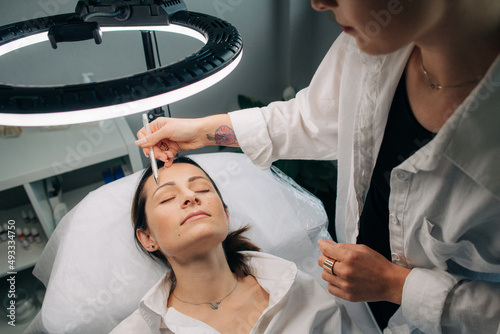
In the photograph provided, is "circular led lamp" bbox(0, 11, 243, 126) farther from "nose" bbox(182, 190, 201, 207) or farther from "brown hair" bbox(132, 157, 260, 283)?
"brown hair" bbox(132, 157, 260, 283)

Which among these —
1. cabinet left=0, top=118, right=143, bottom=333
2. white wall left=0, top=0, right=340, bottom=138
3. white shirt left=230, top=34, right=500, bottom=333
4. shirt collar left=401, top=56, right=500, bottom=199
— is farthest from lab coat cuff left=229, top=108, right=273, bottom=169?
white wall left=0, top=0, right=340, bottom=138

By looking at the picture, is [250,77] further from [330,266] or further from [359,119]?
[330,266]

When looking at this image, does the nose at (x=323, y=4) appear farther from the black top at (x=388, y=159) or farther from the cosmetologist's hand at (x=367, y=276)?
the cosmetologist's hand at (x=367, y=276)

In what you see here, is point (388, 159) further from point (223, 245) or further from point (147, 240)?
point (147, 240)

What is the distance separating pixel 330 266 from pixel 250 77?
1463 mm

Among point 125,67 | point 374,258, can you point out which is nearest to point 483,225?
point 374,258

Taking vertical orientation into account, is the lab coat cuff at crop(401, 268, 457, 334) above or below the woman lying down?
above

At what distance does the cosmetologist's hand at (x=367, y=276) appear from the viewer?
821 mm

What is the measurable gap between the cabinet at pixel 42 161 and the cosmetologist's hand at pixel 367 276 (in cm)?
103

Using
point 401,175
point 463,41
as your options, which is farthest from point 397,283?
point 463,41

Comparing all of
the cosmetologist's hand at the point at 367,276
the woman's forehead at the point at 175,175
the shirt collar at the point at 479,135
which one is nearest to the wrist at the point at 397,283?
the cosmetologist's hand at the point at 367,276

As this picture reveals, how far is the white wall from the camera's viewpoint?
1444 mm

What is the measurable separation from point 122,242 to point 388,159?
0.96 m

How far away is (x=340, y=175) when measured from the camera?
1079mm
